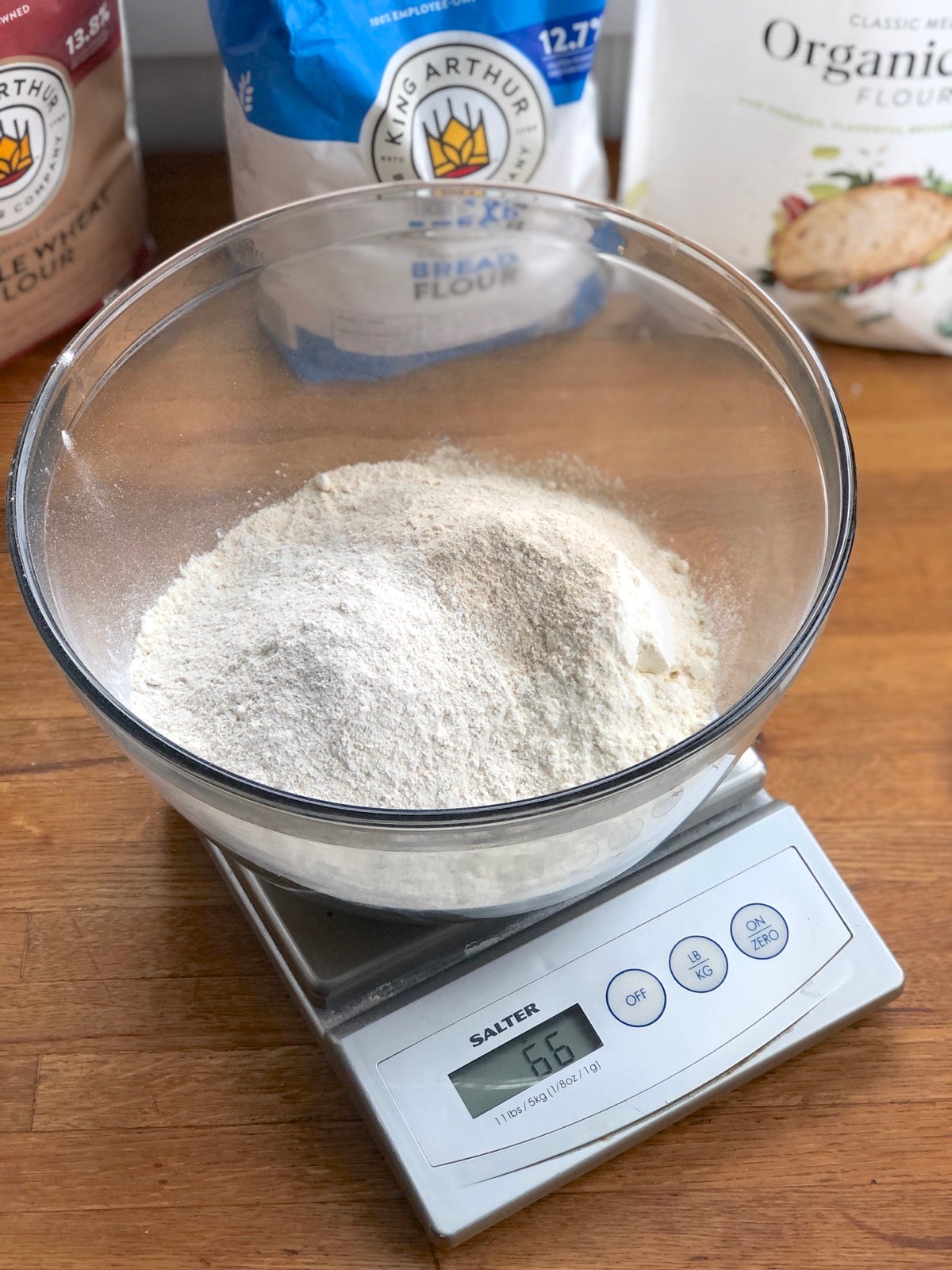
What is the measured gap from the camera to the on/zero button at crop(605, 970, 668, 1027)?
666mm

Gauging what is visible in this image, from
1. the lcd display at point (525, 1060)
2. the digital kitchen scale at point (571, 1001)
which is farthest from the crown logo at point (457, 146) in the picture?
the lcd display at point (525, 1060)

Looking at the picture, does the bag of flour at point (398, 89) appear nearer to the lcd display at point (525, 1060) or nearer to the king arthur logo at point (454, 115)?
the king arthur logo at point (454, 115)

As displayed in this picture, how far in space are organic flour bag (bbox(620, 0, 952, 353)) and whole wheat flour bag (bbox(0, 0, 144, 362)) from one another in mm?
391

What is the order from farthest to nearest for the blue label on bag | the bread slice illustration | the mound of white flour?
the bread slice illustration, the blue label on bag, the mound of white flour

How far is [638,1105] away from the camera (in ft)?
2.11

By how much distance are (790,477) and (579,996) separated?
317mm

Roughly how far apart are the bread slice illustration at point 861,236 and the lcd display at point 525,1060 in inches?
24.7

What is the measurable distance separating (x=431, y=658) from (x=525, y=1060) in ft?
0.72

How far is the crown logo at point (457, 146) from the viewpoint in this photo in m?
0.86

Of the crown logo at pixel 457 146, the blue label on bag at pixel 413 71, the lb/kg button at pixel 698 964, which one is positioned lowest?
the lb/kg button at pixel 698 964

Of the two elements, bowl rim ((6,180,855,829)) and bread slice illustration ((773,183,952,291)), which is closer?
bowl rim ((6,180,855,829))

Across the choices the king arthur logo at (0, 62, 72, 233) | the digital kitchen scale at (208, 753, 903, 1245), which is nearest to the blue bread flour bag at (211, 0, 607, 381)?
the king arthur logo at (0, 62, 72, 233)

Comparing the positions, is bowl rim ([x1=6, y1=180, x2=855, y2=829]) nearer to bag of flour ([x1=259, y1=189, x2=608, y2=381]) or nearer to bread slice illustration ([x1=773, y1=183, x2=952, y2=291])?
bag of flour ([x1=259, y1=189, x2=608, y2=381])

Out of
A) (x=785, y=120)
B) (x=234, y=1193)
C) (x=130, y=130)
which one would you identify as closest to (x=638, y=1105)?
(x=234, y=1193)
